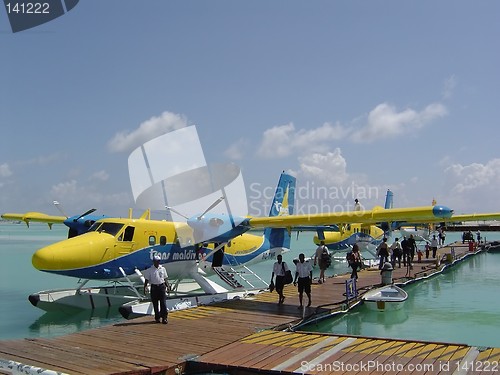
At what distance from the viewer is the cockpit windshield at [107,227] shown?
1301 centimetres

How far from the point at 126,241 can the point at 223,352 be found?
6.37 m

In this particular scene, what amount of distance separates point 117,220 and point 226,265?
4891mm

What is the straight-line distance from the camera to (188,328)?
932 cm

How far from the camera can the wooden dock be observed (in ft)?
21.4

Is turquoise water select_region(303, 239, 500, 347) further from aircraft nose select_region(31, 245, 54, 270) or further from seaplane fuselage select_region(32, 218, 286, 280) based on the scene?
aircraft nose select_region(31, 245, 54, 270)

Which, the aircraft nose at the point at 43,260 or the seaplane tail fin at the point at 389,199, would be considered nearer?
the aircraft nose at the point at 43,260

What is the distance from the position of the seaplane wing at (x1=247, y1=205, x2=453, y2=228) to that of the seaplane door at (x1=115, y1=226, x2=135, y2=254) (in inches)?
132

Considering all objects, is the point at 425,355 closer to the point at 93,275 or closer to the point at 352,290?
the point at 352,290

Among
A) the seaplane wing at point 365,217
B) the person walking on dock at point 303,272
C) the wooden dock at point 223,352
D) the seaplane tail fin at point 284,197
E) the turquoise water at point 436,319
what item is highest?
the seaplane tail fin at point 284,197

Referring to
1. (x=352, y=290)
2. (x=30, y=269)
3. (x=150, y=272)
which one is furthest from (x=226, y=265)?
(x=30, y=269)

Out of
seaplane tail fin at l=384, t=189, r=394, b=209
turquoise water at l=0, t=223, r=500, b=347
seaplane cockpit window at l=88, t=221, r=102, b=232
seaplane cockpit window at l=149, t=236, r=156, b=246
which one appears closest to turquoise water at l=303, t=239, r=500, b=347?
turquoise water at l=0, t=223, r=500, b=347

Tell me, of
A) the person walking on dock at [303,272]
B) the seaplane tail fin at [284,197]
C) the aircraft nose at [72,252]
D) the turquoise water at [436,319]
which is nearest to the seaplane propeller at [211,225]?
the aircraft nose at [72,252]

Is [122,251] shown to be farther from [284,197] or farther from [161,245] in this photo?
[284,197]

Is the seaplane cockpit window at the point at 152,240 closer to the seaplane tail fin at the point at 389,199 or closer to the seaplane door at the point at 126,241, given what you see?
the seaplane door at the point at 126,241
